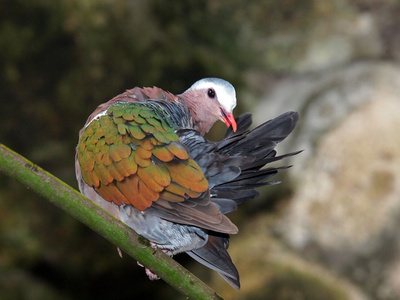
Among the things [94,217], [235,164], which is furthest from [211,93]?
[94,217]

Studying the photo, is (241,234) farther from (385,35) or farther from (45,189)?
(45,189)

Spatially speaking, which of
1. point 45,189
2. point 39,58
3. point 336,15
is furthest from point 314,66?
point 45,189

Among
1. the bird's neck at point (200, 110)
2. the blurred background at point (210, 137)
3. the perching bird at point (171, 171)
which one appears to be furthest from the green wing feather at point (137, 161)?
the blurred background at point (210, 137)

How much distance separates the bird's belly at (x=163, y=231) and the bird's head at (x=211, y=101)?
344 mm

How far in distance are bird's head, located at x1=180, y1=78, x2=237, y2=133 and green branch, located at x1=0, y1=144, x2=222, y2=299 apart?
59cm

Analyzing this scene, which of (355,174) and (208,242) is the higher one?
(208,242)

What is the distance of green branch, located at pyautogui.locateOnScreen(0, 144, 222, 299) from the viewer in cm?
112

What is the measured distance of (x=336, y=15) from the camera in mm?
4566

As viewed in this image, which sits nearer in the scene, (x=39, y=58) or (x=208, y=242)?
(x=208, y=242)

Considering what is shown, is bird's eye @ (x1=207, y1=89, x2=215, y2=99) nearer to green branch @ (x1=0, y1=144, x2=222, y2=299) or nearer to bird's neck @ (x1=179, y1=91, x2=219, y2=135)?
bird's neck @ (x1=179, y1=91, x2=219, y2=135)

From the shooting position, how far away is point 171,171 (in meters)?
1.51

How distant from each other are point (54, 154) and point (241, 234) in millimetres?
1540

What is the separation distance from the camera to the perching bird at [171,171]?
148 centimetres

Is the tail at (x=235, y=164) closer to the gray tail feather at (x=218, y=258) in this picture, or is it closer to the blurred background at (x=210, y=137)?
the gray tail feather at (x=218, y=258)
